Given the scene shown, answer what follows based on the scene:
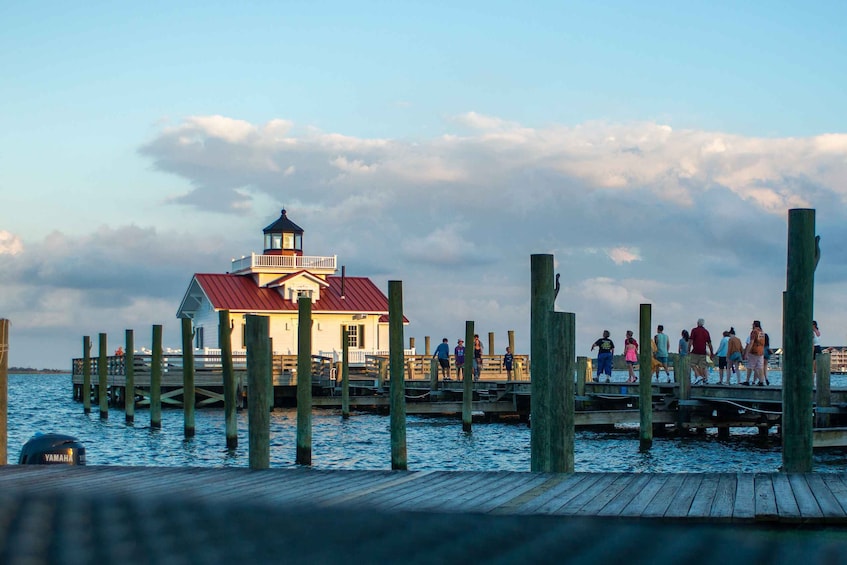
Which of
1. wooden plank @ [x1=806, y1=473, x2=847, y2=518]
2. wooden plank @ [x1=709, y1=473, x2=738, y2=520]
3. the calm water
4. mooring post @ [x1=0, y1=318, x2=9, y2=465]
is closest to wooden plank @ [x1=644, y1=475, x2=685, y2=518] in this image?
wooden plank @ [x1=709, y1=473, x2=738, y2=520]

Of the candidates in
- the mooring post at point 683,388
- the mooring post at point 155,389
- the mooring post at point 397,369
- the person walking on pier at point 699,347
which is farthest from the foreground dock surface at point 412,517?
the mooring post at point 155,389

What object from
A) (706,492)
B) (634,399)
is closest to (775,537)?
(706,492)

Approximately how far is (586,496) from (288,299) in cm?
4613

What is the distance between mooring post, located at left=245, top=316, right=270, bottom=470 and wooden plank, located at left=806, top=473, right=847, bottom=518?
7602 millimetres

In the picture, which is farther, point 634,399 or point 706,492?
point 634,399

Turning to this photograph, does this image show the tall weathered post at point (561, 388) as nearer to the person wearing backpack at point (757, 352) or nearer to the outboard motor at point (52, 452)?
the outboard motor at point (52, 452)

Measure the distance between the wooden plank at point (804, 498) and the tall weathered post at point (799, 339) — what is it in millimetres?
1668

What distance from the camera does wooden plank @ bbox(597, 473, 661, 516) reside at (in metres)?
7.73

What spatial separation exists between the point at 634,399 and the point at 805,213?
19.6 m

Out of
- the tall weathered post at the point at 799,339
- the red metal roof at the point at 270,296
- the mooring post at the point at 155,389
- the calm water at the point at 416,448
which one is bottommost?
the calm water at the point at 416,448

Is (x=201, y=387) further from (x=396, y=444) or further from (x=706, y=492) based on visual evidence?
(x=706, y=492)

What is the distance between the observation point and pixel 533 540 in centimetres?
508

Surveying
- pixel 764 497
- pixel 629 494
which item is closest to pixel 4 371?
pixel 629 494

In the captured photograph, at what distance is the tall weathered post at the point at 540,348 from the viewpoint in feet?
41.1
